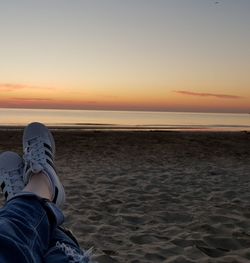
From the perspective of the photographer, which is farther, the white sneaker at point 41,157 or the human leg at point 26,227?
the white sneaker at point 41,157

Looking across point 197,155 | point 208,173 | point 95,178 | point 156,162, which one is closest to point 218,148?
point 197,155

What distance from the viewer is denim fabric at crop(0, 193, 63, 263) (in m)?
1.60

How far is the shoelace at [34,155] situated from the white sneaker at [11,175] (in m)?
0.10

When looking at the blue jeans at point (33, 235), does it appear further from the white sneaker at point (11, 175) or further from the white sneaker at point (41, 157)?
the white sneaker at point (11, 175)

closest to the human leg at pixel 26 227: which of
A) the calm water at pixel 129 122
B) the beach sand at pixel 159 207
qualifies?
the beach sand at pixel 159 207

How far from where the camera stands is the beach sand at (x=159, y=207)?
11.5 ft

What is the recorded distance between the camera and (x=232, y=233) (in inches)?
153

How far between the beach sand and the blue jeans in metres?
1.37

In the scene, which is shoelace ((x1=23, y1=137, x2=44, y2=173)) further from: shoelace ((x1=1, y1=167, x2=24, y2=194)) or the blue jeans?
the blue jeans

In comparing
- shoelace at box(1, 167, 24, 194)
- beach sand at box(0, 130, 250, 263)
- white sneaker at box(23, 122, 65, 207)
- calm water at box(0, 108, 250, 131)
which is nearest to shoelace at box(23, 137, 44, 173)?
white sneaker at box(23, 122, 65, 207)

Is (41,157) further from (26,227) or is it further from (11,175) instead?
(26,227)

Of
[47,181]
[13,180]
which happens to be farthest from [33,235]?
[13,180]

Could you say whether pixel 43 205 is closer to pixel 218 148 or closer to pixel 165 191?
pixel 165 191

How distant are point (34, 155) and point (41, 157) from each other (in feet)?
0.21
